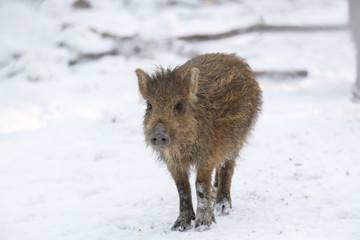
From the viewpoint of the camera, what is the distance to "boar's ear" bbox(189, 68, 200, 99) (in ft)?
18.7

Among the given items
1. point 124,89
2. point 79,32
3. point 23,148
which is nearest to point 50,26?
point 79,32

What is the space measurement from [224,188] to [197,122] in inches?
49.3

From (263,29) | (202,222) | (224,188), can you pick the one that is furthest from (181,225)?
(263,29)

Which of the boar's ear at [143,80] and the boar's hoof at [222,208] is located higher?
the boar's ear at [143,80]

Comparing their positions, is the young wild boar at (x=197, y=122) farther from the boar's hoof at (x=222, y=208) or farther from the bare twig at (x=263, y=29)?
the bare twig at (x=263, y=29)

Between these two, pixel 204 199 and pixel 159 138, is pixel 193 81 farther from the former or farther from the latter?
pixel 204 199

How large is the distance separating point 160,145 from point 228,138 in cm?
124

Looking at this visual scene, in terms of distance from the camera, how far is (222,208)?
21.0ft

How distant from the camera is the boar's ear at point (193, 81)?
5.71 meters

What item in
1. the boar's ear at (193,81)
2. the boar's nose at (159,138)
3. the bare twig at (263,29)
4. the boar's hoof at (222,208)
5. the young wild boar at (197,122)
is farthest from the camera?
the bare twig at (263,29)

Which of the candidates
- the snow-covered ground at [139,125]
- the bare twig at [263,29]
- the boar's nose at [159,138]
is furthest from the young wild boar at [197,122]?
the bare twig at [263,29]

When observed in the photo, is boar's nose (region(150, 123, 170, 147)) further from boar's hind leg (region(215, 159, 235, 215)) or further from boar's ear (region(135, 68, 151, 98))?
boar's hind leg (region(215, 159, 235, 215))

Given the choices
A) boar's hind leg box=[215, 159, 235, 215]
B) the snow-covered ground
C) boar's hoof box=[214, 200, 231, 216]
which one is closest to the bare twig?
the snow-covered ground

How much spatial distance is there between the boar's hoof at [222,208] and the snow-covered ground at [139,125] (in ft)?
0.29
